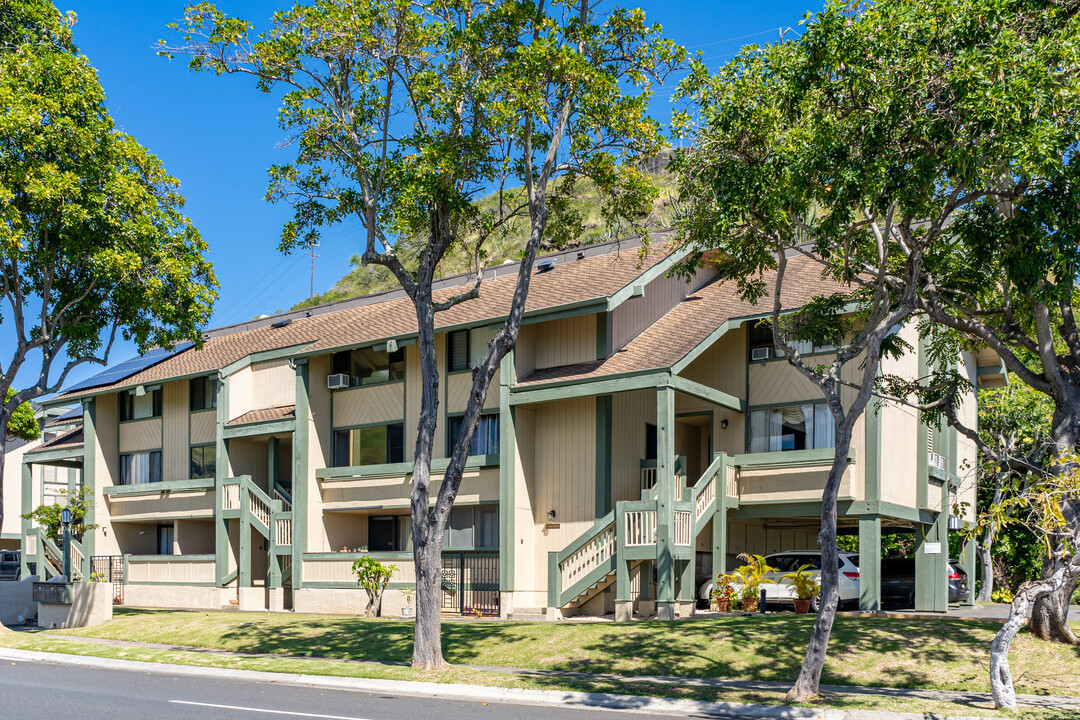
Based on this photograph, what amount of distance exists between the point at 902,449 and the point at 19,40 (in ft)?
75.5

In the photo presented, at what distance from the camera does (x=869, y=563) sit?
24656mm

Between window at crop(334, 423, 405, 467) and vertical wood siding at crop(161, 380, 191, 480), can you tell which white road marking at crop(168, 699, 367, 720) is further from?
vertical wood siding at crop(161, 380, 191, 480)

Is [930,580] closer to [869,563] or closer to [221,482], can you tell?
[869,563]

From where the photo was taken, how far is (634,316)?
90.3 ft

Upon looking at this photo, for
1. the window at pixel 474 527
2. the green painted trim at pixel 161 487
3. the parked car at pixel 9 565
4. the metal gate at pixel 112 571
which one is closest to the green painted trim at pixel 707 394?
the window at pixel 474 527

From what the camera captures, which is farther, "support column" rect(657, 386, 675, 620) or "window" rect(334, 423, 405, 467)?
"window" rect(334, 423, 405, 467)

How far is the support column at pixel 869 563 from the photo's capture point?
2442cm

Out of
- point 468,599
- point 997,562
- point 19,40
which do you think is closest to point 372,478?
point 468,599

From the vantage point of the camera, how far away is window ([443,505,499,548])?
27500 mm

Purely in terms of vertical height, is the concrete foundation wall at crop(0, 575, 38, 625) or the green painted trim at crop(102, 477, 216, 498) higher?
the green painted trim at crop(102, 477, 216, 498)

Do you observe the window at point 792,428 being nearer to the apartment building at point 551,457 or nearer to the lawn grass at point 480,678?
the apartment building at point 551,457

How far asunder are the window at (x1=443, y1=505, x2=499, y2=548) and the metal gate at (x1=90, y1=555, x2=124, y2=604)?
42.6 ft

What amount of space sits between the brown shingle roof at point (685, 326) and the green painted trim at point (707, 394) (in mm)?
539

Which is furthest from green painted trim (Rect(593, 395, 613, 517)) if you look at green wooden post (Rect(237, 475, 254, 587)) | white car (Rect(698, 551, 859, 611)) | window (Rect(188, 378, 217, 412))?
window (Rect(188, 378, 217, 412))
